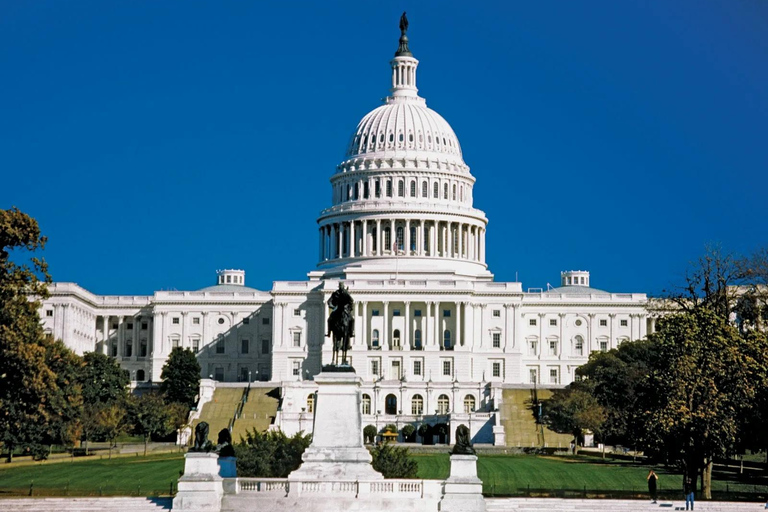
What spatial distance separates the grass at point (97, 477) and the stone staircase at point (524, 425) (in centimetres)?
3276

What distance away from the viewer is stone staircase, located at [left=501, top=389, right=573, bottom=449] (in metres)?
138

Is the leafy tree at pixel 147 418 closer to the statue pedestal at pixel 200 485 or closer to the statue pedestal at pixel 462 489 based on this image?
the statue pedestal at pixel 200 485

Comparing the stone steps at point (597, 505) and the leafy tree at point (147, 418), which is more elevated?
the leafy tree at point (147, 418)

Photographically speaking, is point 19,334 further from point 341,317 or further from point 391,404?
point 391,404

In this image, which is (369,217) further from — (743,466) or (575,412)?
(743,466)

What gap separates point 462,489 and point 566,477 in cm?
3525

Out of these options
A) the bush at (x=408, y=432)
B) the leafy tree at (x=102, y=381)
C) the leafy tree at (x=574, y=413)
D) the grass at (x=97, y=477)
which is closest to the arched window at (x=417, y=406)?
the bush at (x=408, y=432)

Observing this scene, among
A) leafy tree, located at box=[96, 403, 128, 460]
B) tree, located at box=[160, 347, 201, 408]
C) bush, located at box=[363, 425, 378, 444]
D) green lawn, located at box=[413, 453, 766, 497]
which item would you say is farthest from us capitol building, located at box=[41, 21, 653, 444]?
green lawn, located at box=[413, 453, 766, 497]

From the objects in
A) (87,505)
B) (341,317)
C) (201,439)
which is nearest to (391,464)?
(341,317)

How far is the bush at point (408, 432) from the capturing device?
495ft

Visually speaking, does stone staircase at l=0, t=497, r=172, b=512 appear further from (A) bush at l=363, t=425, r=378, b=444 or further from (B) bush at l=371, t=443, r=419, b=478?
(A) bush at l=363, t=425, r=378, b=444

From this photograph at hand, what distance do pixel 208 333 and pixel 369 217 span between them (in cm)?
2347

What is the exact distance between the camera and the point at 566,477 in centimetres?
10044

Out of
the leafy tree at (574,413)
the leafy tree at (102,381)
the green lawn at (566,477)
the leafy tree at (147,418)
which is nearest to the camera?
the green lawn at (566,477)
